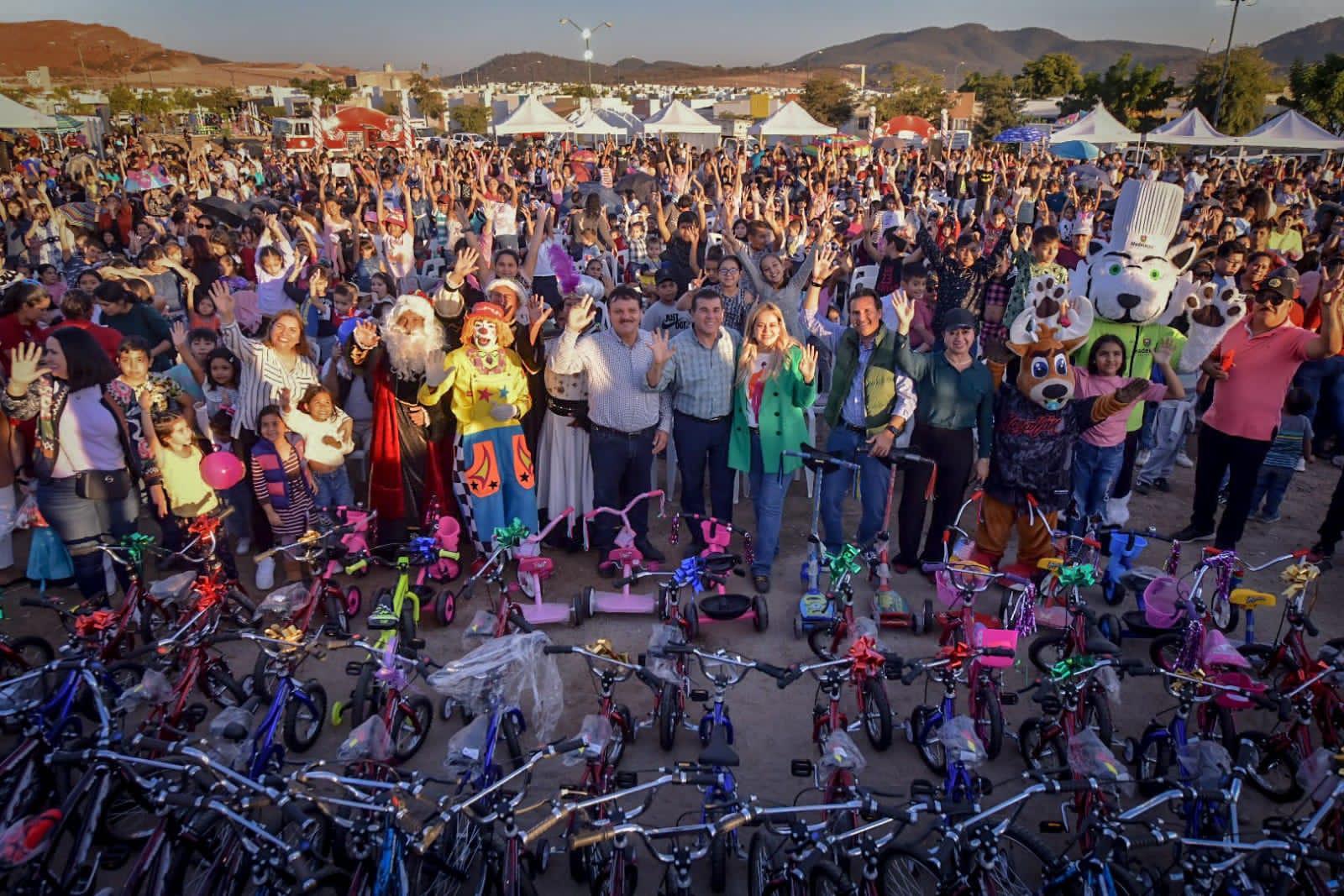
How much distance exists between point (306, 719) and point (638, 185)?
13686 millimetres

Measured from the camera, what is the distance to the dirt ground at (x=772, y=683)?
3.96m

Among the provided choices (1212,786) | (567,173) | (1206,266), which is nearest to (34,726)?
(1212,786)

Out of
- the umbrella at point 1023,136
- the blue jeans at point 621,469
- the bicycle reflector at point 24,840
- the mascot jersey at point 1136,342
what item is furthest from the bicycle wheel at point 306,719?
the umbrella at point 1023,136

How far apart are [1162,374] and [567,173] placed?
45.7 feet

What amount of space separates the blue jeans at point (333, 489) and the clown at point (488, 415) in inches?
30.8

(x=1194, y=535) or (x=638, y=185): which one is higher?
(x=638, y=185)

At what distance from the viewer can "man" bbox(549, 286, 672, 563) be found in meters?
5.30

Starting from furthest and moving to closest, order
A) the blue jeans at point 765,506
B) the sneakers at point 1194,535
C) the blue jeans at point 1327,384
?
the blue jeans at point 1327,384
the sneakers at point 1194,535
the blue jeans at point 765,506

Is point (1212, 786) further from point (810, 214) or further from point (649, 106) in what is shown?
point (649, 106)

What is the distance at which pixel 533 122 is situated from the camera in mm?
22969

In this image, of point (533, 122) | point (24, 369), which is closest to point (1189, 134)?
point (533, 122)

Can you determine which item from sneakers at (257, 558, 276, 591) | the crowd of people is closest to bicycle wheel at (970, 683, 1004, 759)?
the crowd of people

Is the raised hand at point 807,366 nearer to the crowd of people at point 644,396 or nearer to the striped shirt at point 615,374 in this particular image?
the crowd of people at point 644,396

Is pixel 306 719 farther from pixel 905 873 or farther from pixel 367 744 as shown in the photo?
pixel 905 873
